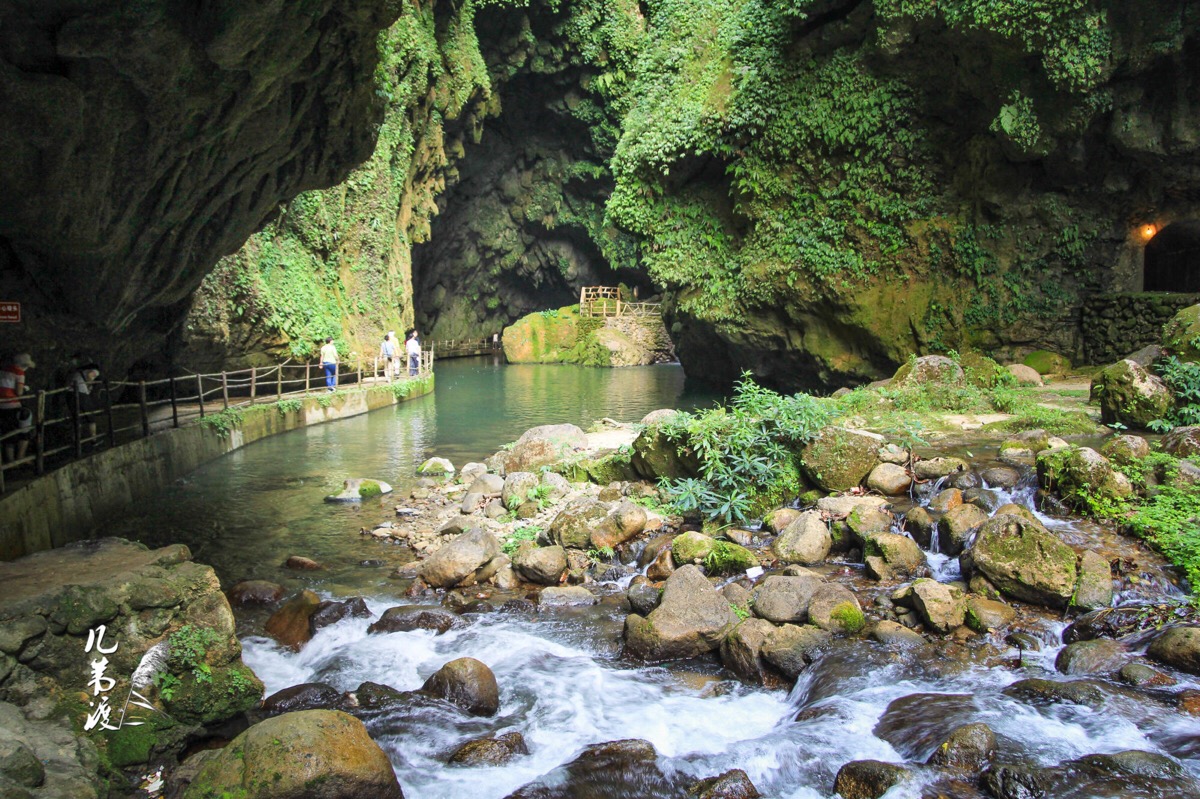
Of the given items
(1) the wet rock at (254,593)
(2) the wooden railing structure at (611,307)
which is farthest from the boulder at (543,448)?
(2) the wooden railing structure at (611,307)

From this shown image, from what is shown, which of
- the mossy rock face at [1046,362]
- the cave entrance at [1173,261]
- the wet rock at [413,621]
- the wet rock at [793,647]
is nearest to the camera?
the wet rock at [793,647]

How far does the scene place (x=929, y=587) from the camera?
6719 mm

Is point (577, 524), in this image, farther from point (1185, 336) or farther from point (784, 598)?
point (1185, 336)

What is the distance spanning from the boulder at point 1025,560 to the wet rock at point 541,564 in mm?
4413

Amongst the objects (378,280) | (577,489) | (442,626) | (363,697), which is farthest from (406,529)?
(378,280)

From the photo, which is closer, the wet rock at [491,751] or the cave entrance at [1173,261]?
the wet rock at [491,751]

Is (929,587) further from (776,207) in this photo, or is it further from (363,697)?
(776,207)

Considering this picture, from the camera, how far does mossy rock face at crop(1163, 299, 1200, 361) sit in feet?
36.0

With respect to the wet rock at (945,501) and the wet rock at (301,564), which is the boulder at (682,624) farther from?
the wet rock at (301,564)

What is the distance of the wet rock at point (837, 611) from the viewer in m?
6.58

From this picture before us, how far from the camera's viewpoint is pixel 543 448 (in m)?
13.5

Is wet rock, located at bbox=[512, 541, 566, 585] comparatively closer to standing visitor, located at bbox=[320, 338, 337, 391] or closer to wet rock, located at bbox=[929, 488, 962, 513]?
wet rock, located at bbox=[929, 488, 962, 513]

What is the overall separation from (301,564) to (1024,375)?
1501cm

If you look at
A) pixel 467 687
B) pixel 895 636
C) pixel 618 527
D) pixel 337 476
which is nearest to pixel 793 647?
pixel 895 636
